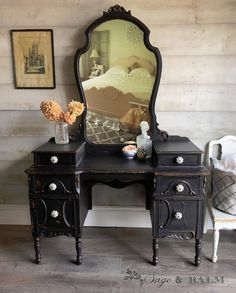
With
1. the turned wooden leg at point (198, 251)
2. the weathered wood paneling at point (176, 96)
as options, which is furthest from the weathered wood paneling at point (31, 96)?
the turned wooden leg at point (198, 251)

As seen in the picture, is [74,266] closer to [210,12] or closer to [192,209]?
[192,209]

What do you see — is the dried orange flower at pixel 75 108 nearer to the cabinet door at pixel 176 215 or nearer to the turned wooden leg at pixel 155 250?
the cabinet door at pixel 176 215

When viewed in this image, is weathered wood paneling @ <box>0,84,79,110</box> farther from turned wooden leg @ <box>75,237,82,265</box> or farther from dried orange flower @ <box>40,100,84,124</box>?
turned wooden leg @ <box>75,237,82,265</box>

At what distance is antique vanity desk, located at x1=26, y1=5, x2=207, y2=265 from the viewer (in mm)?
1952

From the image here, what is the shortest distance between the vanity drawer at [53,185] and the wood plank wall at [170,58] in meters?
0.60

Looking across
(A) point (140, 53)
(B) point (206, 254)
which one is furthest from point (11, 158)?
(B) point (206, 254)

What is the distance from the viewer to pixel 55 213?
1.99 metres

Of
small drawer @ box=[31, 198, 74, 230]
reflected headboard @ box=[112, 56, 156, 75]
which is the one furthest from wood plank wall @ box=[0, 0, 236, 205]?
small drawer @ box=[31, 198, 74, 230]

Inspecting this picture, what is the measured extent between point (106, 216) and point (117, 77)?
3.90 ft

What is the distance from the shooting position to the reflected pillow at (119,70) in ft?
7.42

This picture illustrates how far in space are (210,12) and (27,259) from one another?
7.40 ft

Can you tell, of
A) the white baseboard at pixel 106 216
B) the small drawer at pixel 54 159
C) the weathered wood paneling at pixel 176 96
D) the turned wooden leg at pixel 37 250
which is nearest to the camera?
the small drawer at pixel 54 159

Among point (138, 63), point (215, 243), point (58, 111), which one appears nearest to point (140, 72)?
point (138, 63)

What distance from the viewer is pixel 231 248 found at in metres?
2.27
